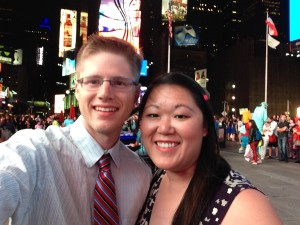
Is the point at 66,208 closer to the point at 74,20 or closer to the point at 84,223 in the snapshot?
the point at 84,223

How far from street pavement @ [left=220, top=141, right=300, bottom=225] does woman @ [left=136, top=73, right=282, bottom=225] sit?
4077 millimetres

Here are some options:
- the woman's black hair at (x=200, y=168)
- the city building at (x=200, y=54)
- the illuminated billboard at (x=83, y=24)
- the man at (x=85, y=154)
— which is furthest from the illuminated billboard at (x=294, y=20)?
the illuminated billboard at (x=83, y=24)

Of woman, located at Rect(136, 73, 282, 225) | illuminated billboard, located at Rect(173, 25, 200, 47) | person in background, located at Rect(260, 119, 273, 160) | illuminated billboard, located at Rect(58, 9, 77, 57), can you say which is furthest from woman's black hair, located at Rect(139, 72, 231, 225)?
illuminated billboard, located at Rect(58, 9, 77, 57)

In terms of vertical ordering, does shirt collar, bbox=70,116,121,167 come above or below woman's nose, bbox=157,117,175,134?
below

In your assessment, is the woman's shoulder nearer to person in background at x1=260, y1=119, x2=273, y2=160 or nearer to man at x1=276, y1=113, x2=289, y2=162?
man at x1=276, y1=113, x2=289, y2=162

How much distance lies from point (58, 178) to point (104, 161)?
32 cm

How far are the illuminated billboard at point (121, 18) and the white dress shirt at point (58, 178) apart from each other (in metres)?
31.0

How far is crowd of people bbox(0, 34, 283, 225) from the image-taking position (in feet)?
5.67

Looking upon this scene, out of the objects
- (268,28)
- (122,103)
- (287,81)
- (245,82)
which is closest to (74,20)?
(245,82)

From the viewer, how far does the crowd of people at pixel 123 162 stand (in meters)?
1.73

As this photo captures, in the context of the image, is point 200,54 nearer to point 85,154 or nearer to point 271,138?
point 271,138

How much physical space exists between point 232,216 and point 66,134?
1.11 meters

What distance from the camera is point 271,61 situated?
5628cm

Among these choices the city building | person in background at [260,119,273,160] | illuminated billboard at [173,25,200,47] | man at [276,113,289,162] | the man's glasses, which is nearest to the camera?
the man's glasses
